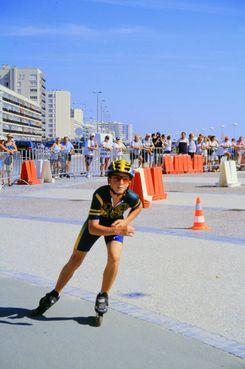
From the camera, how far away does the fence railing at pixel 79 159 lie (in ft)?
71.1

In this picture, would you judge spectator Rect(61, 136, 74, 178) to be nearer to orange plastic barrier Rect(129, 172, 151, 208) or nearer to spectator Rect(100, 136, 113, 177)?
spectator Rect(100, 136, 113, 177)

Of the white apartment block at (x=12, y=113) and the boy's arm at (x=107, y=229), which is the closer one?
the boy's arm at (x=107, y=229)

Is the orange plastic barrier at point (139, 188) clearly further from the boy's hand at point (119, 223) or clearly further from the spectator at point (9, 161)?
the boy's hand at point (119, 223)

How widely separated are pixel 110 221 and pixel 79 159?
74.4 feet

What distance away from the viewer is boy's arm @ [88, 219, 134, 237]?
4.91 m

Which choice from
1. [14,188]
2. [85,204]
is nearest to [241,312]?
[85,204]

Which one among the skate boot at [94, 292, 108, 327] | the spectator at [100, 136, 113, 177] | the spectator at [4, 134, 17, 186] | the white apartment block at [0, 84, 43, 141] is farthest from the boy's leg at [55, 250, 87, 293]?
the white apartment block at [0, 84, 43, 141]

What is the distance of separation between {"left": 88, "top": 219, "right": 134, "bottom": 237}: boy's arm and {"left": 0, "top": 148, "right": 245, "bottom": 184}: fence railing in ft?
50.5

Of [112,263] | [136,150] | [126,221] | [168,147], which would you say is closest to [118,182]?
[126,221]

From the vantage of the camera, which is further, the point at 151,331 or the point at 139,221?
the point at 139,221

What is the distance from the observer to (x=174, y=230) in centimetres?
1032

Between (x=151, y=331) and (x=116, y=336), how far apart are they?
29 centimetres

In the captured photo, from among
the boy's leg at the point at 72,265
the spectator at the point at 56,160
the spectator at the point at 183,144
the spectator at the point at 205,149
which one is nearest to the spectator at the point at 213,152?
the spectator at the point at 205,149

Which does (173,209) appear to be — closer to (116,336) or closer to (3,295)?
(3,295)
